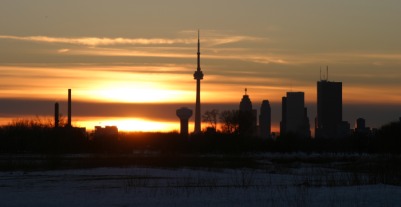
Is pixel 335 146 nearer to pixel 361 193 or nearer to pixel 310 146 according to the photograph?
pixel 310 146

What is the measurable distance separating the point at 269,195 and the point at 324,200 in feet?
12.7

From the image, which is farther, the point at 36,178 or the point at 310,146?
the point at 310,146

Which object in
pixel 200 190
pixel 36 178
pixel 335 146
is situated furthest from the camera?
pixel 335 146

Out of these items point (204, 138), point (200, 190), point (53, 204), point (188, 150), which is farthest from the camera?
point (204, 138)

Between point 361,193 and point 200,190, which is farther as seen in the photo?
point 200,190

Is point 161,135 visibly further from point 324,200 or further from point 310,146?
point 324,200

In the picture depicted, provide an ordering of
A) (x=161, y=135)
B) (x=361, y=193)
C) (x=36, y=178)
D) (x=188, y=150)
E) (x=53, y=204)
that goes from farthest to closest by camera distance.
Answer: (x=161, y=135)
(x=188, y=150)
(x=36, y=178)
(x=361, y=193)
(x=53, y=204)

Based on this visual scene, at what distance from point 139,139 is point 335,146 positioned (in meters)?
52.5

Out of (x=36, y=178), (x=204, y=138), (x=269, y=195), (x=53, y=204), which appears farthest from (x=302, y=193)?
(x=204, y=138)

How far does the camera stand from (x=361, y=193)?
35.1 metres

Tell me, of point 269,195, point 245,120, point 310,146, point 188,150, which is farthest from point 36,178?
point 245,120

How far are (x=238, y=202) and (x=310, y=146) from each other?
493 feet

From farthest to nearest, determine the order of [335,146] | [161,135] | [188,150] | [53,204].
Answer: [335,146], [161,135], [188,150], [53,204]

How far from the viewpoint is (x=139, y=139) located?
17575 cm
